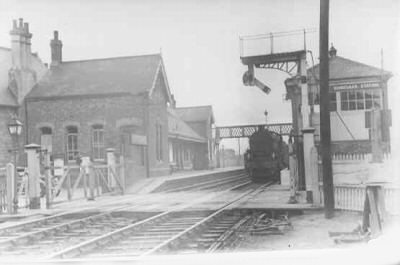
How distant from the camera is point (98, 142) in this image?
4625 mm

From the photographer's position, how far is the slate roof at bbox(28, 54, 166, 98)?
14.8 ft

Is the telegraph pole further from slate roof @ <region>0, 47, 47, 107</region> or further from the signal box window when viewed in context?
slate roof @ <region>0, 47, 47, 107</region>

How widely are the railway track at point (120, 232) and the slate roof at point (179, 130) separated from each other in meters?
0.63

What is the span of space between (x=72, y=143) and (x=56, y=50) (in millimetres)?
931

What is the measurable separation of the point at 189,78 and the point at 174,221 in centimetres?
154

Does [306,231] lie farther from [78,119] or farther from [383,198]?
[78,119]

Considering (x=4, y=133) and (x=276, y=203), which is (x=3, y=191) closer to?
(x=4, y=133)

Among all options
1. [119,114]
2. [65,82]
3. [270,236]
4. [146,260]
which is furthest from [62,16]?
[270,236]

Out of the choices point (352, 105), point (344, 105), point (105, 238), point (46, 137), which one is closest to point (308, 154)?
point (344, 105)

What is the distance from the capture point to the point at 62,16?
13.9ft

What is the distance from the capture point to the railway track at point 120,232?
13.1 ft

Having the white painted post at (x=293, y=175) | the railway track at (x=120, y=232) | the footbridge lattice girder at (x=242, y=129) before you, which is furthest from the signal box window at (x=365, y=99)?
the railway track at (x=120, y=232)

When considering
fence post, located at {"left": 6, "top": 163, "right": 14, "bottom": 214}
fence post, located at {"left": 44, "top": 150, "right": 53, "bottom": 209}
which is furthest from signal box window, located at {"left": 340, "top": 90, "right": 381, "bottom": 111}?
fence post, located at {"left": 6, "top": 163, "right": 14, "bottom": 214}

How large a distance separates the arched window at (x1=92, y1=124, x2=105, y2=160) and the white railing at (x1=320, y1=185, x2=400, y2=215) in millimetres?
2387
